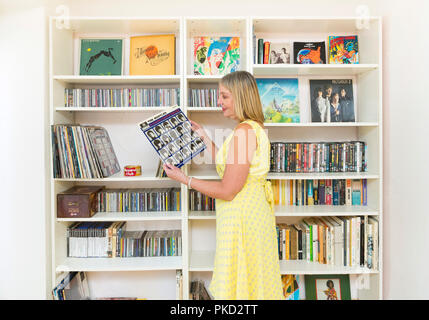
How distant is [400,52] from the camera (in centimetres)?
181

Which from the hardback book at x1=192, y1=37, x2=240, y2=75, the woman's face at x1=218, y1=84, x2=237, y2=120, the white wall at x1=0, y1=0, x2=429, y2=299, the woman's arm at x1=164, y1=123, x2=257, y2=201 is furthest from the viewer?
the hardback book at x1=192, y1=37, x2=240, y2=75

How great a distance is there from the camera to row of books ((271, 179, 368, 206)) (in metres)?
2.09

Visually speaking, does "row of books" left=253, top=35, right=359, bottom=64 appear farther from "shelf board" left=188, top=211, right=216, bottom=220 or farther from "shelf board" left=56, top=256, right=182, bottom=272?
"shelf board" left=56, top=256, right=182, bottom=272

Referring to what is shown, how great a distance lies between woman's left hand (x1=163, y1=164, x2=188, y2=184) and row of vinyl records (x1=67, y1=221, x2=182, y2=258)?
64 cm

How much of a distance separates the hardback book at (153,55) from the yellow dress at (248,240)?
2.88 ft

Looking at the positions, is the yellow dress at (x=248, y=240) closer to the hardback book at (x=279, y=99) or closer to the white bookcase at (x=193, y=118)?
the white bookcase at (x=193, y=118)

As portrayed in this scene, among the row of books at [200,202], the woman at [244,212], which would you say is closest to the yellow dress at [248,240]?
the woman at [244,212]

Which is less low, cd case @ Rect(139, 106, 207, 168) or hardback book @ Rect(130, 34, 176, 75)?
hardback book @ Rect(130, 34, 176, 75)

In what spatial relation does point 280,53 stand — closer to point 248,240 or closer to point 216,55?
point 216,55

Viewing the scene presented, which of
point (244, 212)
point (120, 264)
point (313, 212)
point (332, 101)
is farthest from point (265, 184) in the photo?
point (120, 264)

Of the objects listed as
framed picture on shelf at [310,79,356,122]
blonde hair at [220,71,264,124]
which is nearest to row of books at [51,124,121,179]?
blonde hair at [220,71,264,124]

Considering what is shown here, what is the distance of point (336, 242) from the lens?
1.98 m
